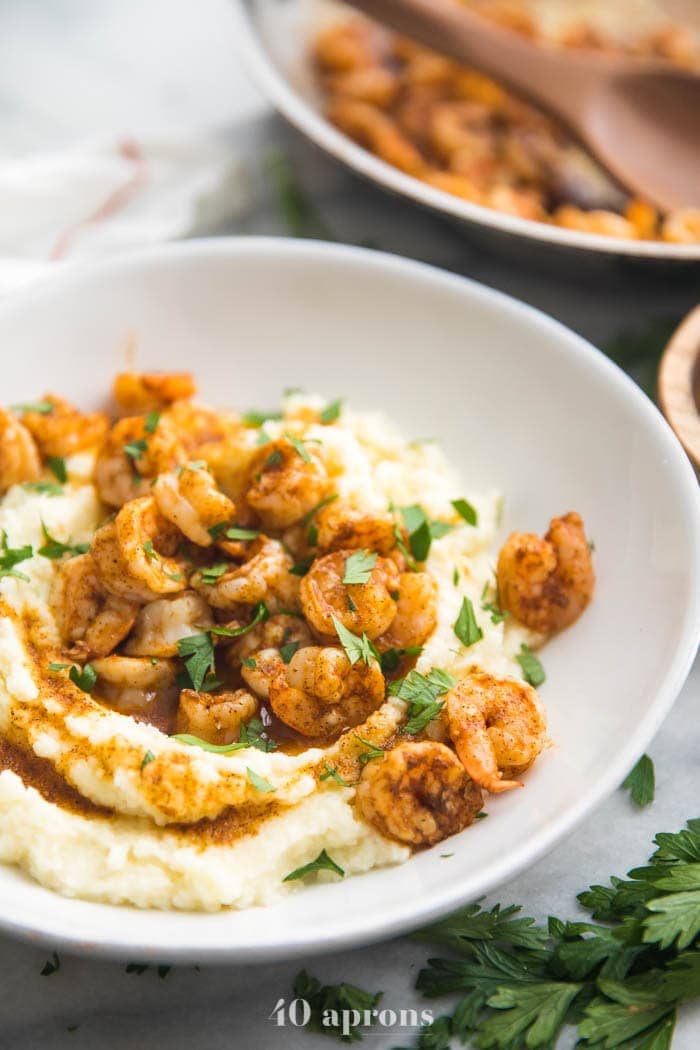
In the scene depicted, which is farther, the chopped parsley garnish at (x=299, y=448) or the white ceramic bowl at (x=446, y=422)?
the chopped parsley garnish at (x=299, y=448)

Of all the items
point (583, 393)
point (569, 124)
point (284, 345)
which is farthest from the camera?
point (569, 124)

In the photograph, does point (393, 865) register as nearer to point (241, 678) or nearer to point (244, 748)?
point (244, 748)

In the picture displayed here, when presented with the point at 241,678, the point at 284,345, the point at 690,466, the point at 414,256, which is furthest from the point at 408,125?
the point at 241,678

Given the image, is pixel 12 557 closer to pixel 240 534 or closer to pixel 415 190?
pixel 240 534

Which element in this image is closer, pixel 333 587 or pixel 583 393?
pixel 333 587

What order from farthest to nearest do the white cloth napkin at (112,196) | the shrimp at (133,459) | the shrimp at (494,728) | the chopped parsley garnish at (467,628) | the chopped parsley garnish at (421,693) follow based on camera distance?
1. the white cloth napkin at (112,196)
2. the shrimp at (133,459)
3. the chopped parsley garnish at (467,628)
4. the chopped parsley garnish at (421,693)
5. the shrimp at (494,728)

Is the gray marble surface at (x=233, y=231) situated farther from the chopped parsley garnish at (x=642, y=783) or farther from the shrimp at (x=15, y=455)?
the shrimp at (x=15, y=455)

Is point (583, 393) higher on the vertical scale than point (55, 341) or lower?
higher

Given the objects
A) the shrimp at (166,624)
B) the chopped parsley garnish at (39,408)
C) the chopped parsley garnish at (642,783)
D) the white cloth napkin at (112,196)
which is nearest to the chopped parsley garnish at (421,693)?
the shrimp at (166,624)
